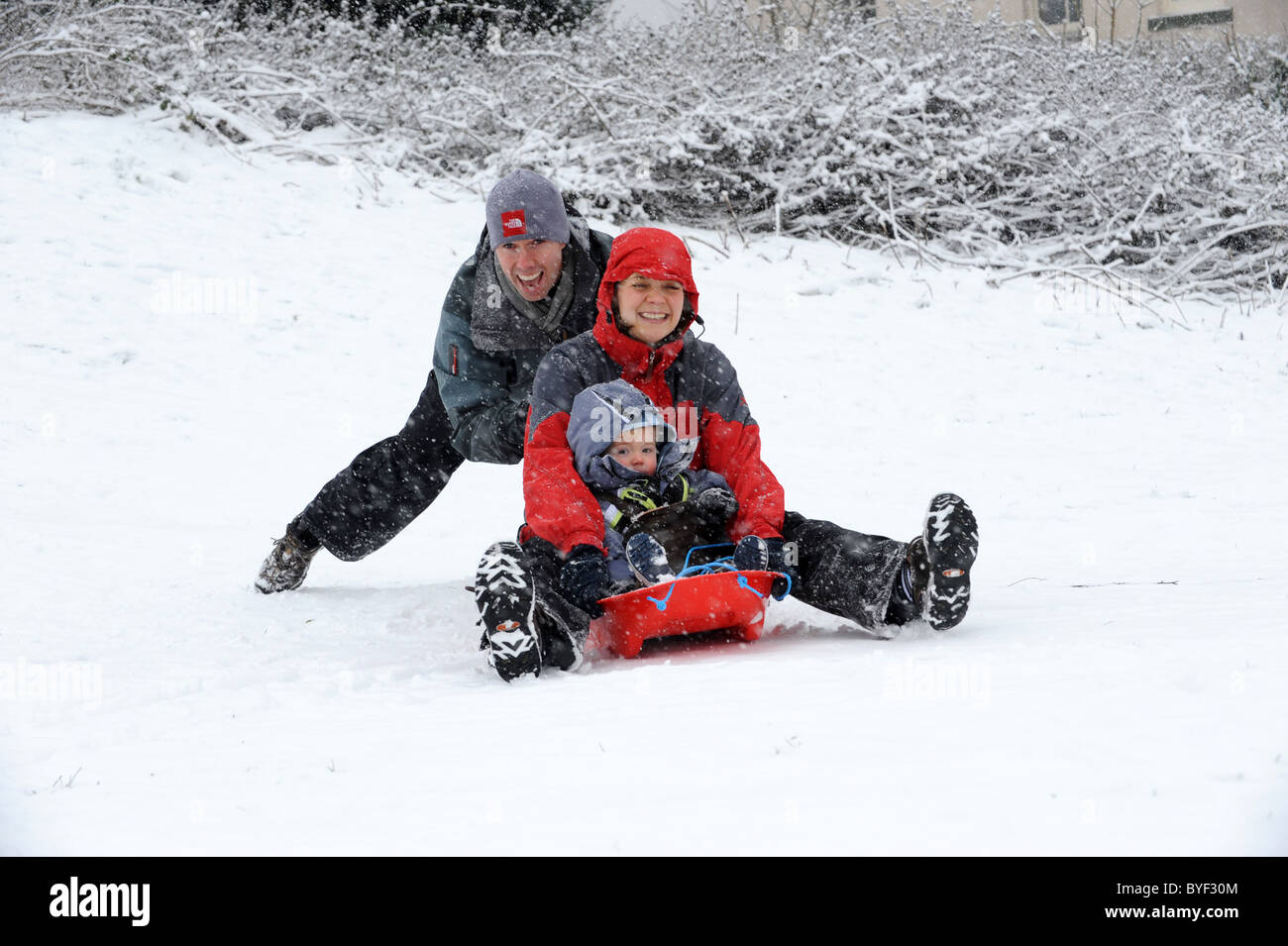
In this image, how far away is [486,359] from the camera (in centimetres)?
A: 368

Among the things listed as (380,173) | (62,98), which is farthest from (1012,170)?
(62,98)

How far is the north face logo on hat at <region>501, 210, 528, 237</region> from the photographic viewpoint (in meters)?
3.53

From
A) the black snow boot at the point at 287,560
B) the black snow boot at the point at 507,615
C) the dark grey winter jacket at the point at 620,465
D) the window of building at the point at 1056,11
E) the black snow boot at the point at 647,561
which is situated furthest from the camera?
the window of building at the point at 1056,11

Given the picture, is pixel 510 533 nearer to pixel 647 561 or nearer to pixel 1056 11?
pixel 647 561

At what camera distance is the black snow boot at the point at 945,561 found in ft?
9.12

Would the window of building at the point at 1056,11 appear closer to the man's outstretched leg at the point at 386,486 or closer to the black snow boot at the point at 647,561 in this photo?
the man's outstretched leg at the point at 386,486

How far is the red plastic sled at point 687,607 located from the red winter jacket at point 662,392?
0.73 feet

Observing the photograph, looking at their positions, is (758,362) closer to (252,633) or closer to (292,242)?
(292,242)

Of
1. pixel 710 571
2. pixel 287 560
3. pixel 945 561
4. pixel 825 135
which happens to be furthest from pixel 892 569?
pixel 825 135

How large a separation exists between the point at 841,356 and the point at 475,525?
125 inches

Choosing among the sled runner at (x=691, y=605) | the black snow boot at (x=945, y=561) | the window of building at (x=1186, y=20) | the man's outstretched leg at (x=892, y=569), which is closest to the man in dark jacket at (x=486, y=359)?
the sled runner at (x=691, y=605)

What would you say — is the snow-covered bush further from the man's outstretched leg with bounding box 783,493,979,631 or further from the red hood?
the man's outstretched leg with bounding box 783,493,979,631

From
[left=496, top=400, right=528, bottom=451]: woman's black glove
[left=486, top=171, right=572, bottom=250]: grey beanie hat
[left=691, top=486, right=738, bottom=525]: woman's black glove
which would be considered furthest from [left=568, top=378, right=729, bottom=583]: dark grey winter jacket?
[left=486, top=171, right=572, bottom=250]: grey beanie hat

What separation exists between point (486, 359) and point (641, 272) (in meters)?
0.69
